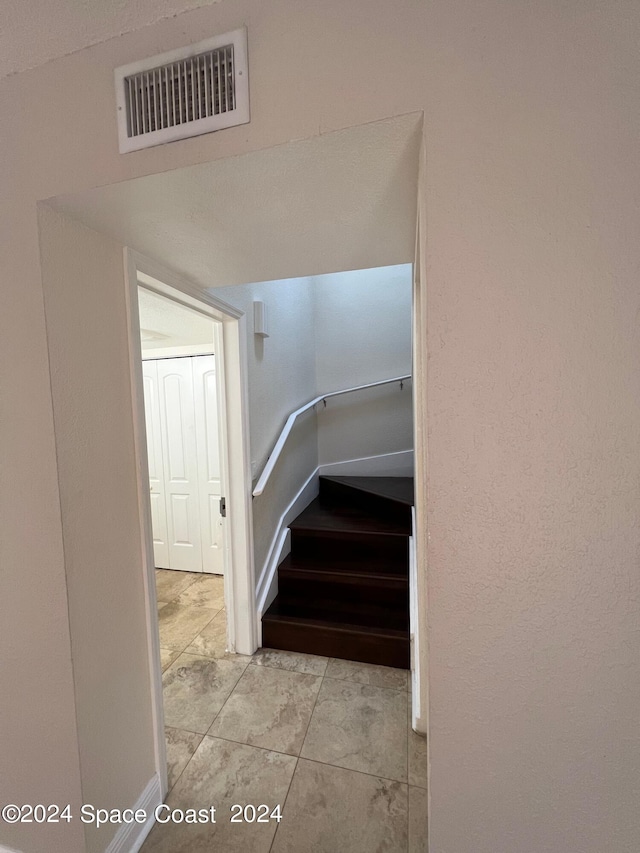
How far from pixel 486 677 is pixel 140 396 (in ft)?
4.10

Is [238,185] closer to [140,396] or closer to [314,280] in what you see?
[140,396]

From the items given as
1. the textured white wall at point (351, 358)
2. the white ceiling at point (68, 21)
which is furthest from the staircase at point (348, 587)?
the white ceiling at point (68, 21)

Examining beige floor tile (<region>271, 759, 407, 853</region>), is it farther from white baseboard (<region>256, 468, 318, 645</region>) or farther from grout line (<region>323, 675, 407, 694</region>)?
white baseboard (<region>256, 468, 318, 645</region>)

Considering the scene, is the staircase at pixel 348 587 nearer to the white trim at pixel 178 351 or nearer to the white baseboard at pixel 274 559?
the white baseboard at pixel 274 559

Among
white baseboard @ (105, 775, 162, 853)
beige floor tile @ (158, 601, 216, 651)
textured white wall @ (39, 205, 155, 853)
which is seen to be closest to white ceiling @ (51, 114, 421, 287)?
textured white wall @ (39, 205, 155, 853)

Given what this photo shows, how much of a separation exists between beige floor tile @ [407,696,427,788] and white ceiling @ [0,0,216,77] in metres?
2.39

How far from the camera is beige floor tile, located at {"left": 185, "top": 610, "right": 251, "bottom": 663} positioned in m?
1.96

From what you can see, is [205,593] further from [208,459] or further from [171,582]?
[208,459]

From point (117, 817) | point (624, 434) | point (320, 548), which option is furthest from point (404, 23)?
point (320, 548)

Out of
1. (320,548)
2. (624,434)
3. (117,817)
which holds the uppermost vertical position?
(624,434)

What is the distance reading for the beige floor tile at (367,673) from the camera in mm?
1743

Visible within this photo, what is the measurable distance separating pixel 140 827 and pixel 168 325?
232cm

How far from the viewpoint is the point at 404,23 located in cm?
60

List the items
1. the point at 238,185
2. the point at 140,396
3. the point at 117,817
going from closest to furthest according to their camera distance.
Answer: the point at 238,185 → the point at 117,817 → the point at 140,396
